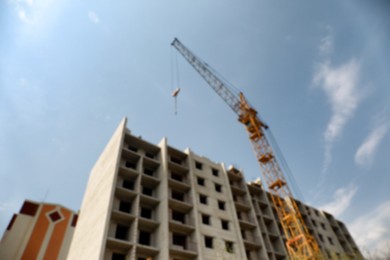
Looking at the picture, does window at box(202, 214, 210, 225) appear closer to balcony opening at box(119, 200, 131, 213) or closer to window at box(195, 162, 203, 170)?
window at box(195, 162, 203, 170)

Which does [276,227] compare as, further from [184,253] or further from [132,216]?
[132,216]

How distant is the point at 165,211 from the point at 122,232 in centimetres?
487

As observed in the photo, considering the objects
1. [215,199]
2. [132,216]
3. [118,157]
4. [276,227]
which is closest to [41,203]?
[118,157]

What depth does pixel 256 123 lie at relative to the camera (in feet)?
156

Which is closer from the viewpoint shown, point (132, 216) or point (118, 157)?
point (132, 216)

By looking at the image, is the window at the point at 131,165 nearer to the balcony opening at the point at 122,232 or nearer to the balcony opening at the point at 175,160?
the balcony opening at the point at 175,160

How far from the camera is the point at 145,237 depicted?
27016 mm

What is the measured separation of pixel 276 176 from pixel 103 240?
31000 millimetres

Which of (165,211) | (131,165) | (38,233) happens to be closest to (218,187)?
(165,211)

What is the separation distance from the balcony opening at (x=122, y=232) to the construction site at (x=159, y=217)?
0.34 feet

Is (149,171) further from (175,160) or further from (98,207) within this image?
(98,207)

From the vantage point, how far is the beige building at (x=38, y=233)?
2820cm

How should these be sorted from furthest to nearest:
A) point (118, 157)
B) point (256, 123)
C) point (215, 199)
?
point (256, 123), point (215, 199), point (118, 157)

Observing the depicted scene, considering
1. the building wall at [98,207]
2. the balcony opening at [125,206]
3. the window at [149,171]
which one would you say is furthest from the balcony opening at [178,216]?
the building wall at [98,207]
